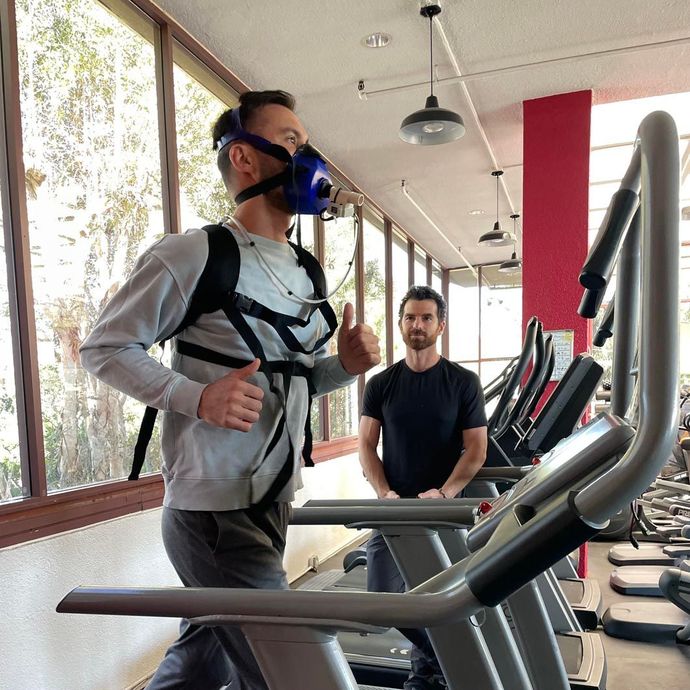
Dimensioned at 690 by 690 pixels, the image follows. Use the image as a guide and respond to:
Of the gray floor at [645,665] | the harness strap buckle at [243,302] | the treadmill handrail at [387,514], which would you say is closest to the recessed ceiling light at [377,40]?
the harness strap buckle at [243,302]

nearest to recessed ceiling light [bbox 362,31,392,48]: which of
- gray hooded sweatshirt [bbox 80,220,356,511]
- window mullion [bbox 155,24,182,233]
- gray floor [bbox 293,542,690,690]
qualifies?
window mullion [bbox 155,24,182,233]

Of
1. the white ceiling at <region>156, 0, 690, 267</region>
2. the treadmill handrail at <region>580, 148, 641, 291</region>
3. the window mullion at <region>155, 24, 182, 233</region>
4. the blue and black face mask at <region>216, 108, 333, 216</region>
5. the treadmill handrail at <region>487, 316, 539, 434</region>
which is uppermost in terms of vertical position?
the white ceiling at <region>156, 0, 690, 267</region>

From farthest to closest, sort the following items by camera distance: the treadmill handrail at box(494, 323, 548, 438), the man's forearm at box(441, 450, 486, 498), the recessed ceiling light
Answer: the recessed ceiling light < the treadmill handrail at box(494, 323, 548, 438) < the man's forearm at box(441, 450, 486, 498)

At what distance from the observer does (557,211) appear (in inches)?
163

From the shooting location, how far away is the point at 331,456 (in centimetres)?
501

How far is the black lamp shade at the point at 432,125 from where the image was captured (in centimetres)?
327

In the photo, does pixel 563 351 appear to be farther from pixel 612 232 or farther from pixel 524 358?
pixel 612 232

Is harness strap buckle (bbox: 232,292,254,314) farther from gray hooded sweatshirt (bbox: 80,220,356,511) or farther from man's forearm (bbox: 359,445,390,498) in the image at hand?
man's forearm (bbox: 359,445,390,498)

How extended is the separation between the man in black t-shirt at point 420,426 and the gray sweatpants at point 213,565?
49.2 inches

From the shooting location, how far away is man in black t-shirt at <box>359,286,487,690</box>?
2.50 m

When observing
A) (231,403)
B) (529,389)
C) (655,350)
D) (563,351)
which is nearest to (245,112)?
(231,403)

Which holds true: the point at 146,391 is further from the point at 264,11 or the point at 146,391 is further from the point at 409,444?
the point at 264,11

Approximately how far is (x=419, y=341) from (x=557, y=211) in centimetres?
203

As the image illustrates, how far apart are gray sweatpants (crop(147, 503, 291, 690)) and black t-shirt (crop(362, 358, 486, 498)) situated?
140 centimetres
